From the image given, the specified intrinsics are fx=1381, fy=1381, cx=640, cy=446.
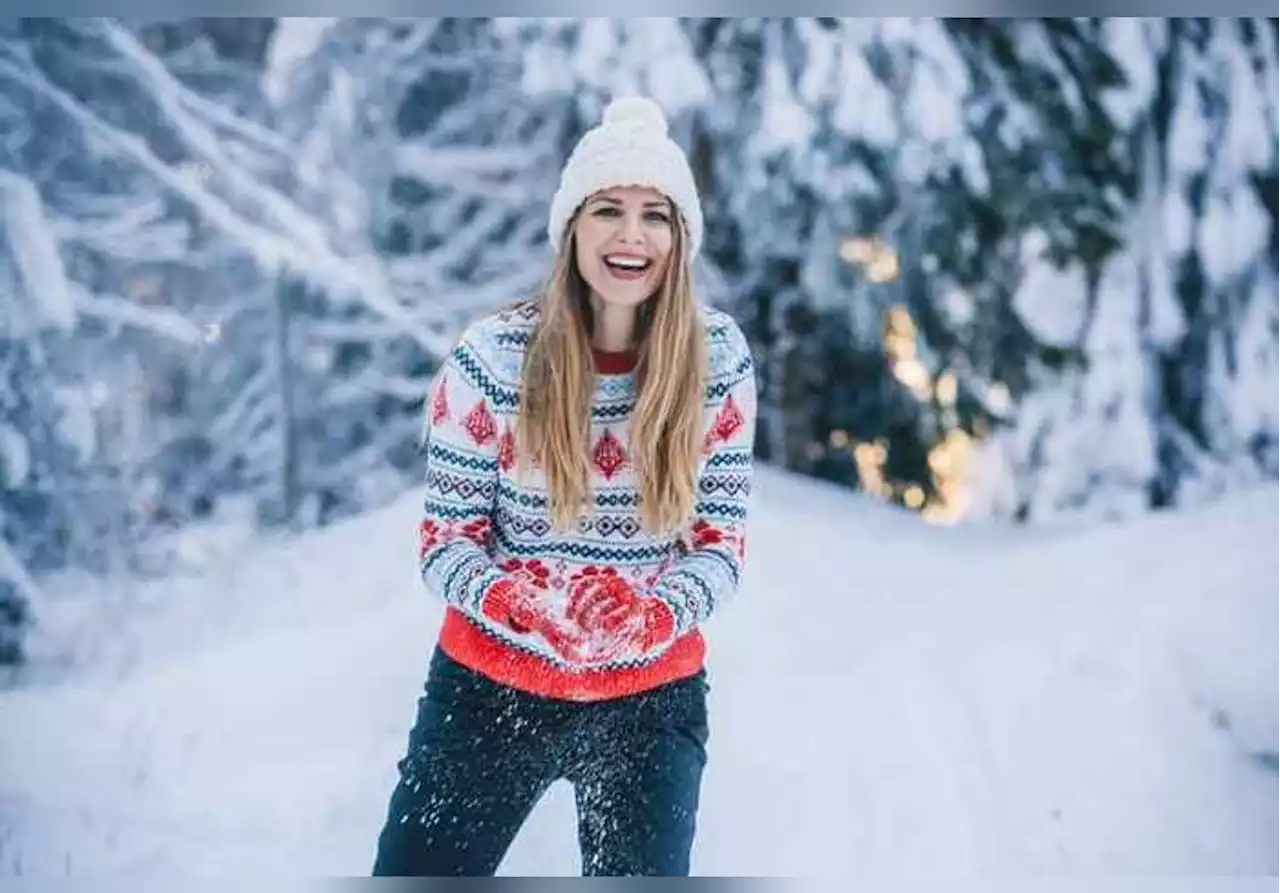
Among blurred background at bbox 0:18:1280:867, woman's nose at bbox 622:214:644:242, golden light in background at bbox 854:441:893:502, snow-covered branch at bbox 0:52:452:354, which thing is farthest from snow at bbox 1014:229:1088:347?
woman's nose at bbox 622:214:644:242

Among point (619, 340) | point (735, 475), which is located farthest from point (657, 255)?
point (735, 475)

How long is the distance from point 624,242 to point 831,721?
1.16 metres

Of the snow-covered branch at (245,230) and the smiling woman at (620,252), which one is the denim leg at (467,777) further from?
the snow-covered branch at (245,230)

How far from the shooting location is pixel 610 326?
1651 millimetres

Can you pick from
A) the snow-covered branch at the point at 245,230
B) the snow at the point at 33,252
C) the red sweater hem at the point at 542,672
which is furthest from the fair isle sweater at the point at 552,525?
the snow-covered branch at the point at 245,230

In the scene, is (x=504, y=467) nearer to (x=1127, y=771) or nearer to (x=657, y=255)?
(x=657, y=255)

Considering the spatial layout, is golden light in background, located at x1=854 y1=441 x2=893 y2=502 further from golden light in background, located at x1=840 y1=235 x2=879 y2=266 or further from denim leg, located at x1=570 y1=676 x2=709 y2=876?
denim leg, located at x1=570 y1=676 x2=709 y2=876

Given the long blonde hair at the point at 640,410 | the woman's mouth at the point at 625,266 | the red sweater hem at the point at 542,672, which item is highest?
the woman's mouth at the point at 625,266

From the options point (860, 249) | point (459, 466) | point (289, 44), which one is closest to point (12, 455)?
point (289, 44)

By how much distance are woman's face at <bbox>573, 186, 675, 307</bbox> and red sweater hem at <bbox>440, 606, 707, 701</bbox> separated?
415 millimetres

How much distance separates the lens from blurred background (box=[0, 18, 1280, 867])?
9.30 feet

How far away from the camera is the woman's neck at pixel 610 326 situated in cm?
165

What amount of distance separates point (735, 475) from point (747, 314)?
169 cm

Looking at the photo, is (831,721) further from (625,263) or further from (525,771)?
(625,263)
